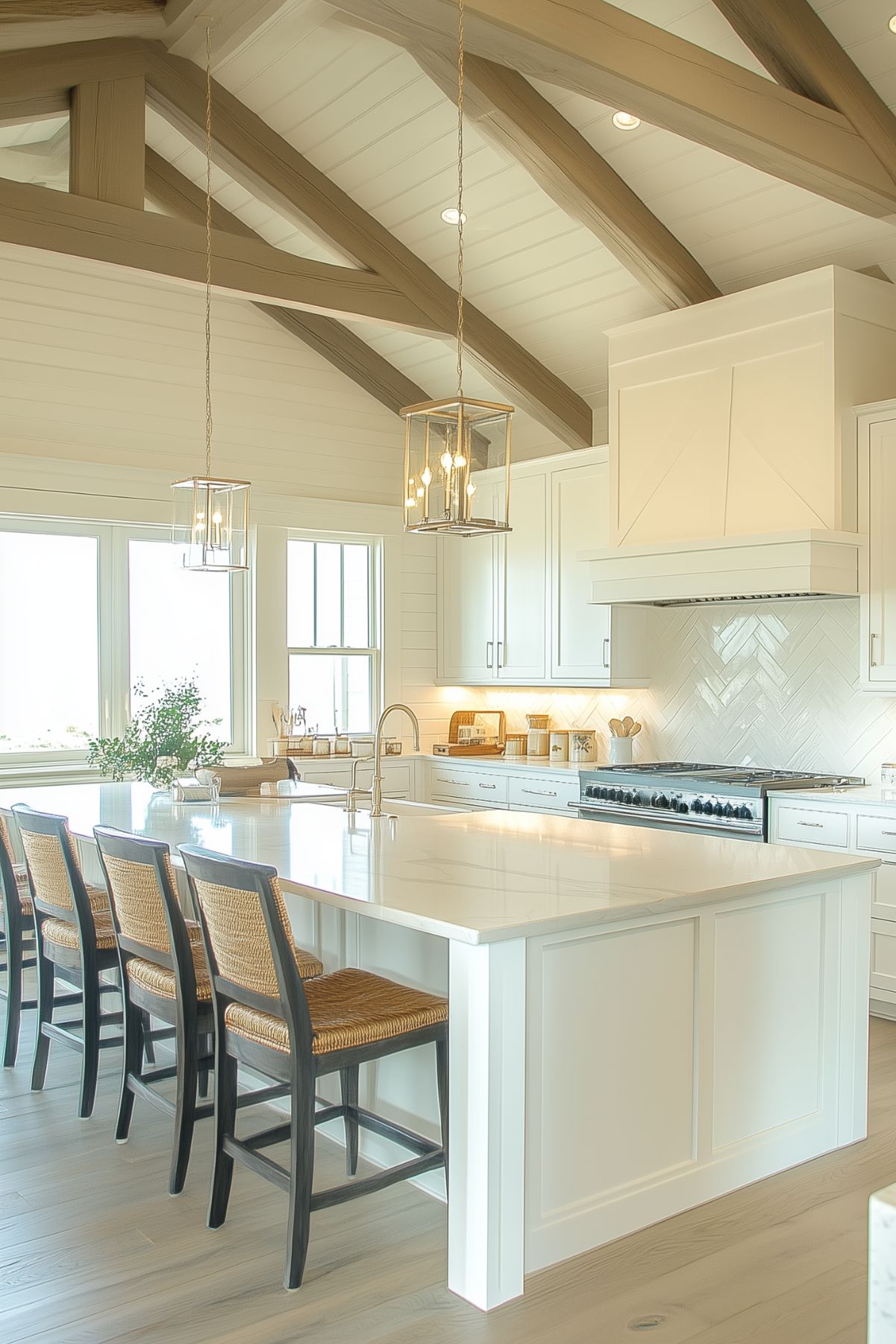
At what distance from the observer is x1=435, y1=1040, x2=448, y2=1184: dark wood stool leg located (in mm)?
2977

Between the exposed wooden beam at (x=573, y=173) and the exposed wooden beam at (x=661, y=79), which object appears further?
the exposed wooden beam at (x=573, y=173)

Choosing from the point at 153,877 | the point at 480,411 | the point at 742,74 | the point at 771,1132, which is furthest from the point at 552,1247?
the point at 742,74

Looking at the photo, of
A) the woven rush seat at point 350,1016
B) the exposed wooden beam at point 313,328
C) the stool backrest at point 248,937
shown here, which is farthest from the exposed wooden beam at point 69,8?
the woven rush seat at point 350,1016

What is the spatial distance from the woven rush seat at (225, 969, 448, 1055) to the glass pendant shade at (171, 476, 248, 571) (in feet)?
6.10

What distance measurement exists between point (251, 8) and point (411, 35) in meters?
1.49

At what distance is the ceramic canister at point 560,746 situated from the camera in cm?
695

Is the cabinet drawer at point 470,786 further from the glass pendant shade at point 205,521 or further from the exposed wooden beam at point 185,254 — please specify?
the glass pendant shade at point 205,521

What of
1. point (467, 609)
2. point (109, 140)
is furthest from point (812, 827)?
point (109, 140)

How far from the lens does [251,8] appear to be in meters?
4.81

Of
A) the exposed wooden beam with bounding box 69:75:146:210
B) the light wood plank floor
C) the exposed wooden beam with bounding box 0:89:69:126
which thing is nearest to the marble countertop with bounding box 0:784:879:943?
the light wood plank floor

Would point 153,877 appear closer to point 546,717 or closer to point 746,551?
point 746,551

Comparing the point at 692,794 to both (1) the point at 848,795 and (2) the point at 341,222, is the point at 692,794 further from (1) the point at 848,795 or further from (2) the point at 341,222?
(2) the point at 341,222

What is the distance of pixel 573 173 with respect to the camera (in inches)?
202

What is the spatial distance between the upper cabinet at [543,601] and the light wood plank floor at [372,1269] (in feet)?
11.5
